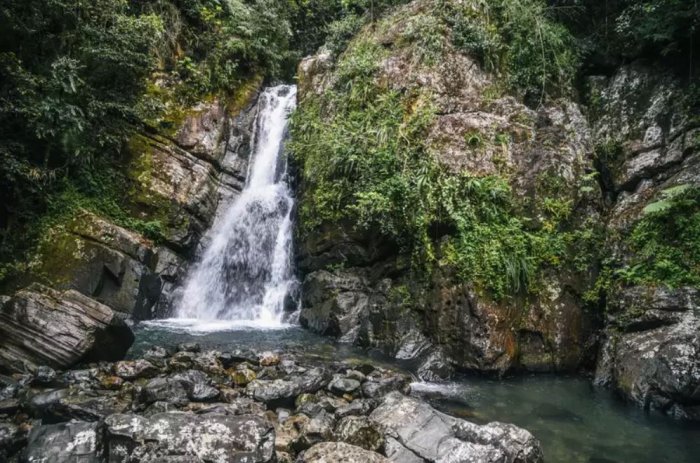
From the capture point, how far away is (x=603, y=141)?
11.1 m

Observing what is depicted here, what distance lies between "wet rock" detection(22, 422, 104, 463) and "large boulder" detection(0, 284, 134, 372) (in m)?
2.12

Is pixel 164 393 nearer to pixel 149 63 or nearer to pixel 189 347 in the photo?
pixel 189 347

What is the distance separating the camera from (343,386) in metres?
6.41

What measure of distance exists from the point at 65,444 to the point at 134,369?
208 centimetres

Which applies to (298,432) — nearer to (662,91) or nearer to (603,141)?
(603,141)

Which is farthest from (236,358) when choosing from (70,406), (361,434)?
(361,434)

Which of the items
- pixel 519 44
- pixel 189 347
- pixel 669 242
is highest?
pixel 519 44

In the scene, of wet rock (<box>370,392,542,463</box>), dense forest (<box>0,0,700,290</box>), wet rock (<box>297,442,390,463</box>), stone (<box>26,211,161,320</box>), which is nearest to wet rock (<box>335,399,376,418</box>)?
wet rock (<box>370,392,542,463</box>)

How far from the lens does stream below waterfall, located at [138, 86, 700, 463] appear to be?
19.2 feet

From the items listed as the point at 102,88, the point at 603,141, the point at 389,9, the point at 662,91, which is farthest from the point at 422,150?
the point at 102,88

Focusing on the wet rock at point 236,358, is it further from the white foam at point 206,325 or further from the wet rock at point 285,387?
the white foam at point 206,325

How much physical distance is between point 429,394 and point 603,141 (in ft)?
25.5

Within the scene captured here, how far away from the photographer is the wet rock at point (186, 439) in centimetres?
411

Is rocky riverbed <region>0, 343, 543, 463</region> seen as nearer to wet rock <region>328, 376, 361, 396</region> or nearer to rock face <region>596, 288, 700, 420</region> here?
wet rock <region>328, 376, 361, 396</region>
